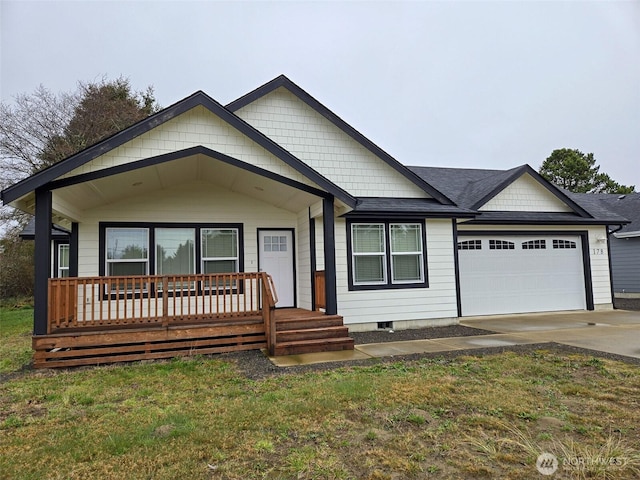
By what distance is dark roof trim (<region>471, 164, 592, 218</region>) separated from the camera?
12288mm

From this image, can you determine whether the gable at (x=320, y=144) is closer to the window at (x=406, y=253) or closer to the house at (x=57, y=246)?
the window at (x=406, y=253)

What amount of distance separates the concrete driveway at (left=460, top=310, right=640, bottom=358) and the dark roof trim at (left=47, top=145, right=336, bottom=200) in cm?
539

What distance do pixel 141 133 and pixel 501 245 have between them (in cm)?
1042

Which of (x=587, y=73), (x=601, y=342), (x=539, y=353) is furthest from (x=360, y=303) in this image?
(x=587, y=73)

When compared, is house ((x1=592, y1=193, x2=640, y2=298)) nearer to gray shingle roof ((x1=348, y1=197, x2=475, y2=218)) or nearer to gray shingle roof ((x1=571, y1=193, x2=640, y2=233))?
gray shingle roof ((x1=571, y1=193, x2=640, y2=233))

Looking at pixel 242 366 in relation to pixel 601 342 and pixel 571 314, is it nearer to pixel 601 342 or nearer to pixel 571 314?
pixel 601 342

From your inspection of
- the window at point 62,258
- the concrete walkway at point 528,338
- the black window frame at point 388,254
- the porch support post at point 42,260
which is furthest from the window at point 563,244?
the window at point 62,258

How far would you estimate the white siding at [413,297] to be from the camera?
10047 millimetres

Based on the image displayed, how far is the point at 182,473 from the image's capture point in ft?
10.2

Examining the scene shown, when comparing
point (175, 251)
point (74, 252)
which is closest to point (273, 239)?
point (175, 251)

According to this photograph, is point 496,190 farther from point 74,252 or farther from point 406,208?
point 74,252

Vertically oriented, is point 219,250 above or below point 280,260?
above

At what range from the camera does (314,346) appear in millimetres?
7602

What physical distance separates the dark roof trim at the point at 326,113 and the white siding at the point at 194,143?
8.78ft
